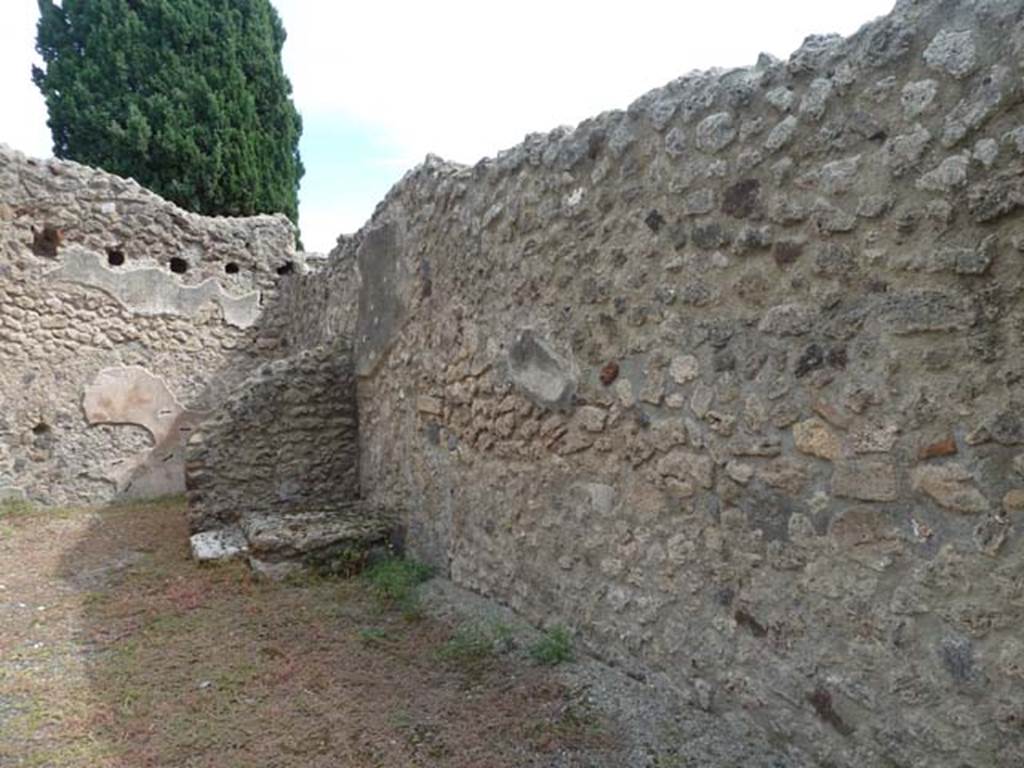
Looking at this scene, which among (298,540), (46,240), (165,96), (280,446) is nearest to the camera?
(298,540)

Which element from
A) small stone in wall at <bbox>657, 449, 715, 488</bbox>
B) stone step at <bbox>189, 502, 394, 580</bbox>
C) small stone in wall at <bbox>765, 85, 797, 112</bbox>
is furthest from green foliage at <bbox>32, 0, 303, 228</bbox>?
small stone in wall at <bbox>765, 85, 797, 112</bbox>

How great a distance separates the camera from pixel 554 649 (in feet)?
9.86

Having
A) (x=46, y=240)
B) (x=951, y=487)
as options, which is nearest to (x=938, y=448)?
(x=951, y=487)

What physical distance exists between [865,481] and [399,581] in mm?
2655

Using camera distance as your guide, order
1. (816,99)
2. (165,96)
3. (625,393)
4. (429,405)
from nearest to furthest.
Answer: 1. (816,99)
2. (625,393)
3. (429,405)
4. (165,96)

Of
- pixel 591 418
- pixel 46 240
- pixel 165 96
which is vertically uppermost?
pixel 165 96

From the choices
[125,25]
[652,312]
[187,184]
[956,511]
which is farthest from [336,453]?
[125,25]

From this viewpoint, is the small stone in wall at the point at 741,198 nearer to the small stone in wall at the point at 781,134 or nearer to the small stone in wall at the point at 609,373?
the small stone in wall at the point at 781,134

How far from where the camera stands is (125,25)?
11102mm

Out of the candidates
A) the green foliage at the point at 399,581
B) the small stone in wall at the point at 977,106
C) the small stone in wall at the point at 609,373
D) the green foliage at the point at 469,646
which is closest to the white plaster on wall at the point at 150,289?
the green foliage at the point at 399,581

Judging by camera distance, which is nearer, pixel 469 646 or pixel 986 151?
pixel 986 151

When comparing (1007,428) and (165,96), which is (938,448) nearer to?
(1007,428)

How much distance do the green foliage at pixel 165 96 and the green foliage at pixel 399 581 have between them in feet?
28.0

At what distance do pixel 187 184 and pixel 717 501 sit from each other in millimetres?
10612
